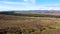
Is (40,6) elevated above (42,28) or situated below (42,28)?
above

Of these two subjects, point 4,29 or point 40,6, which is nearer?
point 4,29

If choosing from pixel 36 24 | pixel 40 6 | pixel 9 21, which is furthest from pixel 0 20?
pixel 40 6

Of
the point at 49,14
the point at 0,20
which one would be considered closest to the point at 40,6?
the point at 49,14

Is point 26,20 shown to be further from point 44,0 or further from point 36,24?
point 44,0

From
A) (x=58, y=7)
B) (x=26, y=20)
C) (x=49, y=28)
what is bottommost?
(x=49, y=28)

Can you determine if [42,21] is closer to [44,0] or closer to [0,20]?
[44,0]

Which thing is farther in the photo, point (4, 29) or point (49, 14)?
point (49, 14)

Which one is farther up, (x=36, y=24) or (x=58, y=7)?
(x=58, y=7)

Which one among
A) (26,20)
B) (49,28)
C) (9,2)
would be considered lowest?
(49,28)
